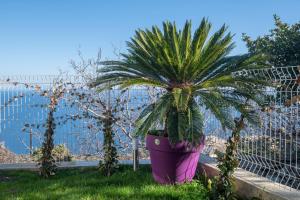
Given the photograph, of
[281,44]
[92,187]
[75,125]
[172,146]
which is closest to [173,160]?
[172,146]

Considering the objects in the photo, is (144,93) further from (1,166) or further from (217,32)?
(1,166)

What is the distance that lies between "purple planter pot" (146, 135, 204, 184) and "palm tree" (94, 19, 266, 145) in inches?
9.1

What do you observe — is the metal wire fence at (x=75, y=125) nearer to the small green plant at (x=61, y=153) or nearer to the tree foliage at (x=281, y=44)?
the small green plant at (x=61, y=153)

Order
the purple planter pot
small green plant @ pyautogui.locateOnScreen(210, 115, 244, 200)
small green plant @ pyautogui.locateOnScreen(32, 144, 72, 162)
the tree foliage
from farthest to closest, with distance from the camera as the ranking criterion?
the tree foliage
small green plant @ pyautogui.locateOnScreen(32, 144, 72, 162)
the purple planter pot
small green plant @ pyautogui.locateOnScreen(210, 115, 244, 200)

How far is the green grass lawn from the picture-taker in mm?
5914

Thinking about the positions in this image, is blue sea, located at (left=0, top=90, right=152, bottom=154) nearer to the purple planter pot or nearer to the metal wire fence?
the metal wire fence

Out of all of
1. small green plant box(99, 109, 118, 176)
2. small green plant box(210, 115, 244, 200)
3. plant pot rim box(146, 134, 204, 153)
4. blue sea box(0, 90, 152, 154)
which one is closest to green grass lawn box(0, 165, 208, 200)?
small green plant box(99, 109, 118, 176)

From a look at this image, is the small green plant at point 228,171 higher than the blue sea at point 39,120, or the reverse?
the blue sea at point 39,120

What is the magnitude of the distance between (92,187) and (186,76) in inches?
88.6

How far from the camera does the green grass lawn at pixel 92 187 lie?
19.4ft

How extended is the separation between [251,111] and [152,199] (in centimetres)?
187

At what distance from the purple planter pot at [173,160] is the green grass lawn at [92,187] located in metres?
0.19

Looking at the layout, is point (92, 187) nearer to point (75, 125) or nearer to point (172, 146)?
point (172, 146)

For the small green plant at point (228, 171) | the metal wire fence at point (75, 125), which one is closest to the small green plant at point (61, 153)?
the metal wire fence at point (75, 125)
